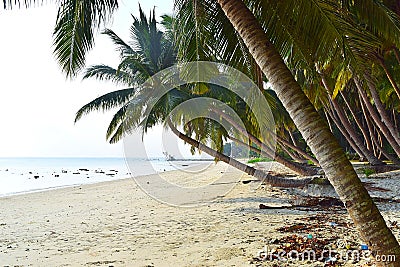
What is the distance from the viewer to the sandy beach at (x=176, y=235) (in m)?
5.36

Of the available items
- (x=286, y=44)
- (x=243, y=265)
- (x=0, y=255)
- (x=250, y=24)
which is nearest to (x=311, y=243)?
(x=243, y=265)

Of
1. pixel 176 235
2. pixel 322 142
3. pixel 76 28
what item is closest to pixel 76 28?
pixel 76 28

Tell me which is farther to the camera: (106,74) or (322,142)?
(106,74)

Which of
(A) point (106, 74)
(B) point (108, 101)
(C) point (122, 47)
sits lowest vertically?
(B) point (108, 101)

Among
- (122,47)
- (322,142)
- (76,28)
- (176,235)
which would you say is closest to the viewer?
(322,142)

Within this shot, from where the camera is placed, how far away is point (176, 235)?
6844 mm

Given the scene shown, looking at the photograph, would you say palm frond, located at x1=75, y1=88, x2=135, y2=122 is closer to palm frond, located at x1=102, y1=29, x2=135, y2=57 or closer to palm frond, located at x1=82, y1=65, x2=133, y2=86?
palm frond, located at x1=82, y1=65, x2=133, y2=86

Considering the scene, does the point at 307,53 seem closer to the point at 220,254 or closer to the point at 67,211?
the point at 220,254

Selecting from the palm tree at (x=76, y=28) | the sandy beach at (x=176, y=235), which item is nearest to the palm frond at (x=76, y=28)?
the palm tree at (x=76, y=28)

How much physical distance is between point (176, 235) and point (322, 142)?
4.52 m

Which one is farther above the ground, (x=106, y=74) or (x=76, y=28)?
(x=106, y=74)

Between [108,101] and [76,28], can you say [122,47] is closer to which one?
[108,101]

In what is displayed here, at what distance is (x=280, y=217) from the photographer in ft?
25.7

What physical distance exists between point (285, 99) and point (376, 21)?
273cm
